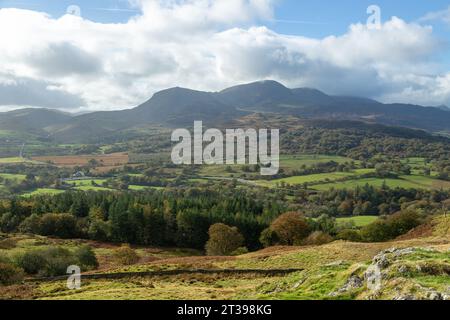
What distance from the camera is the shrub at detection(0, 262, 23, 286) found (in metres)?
40.9

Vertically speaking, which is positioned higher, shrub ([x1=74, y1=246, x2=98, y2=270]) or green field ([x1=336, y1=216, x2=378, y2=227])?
shrub ([x1=74, y1=246, x2=98, y2=270])

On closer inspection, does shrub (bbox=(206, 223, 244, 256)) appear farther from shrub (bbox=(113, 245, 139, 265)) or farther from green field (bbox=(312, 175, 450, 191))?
green field (bbox=(312, 175, 450, 191))

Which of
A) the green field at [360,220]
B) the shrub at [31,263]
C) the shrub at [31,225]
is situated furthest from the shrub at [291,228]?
the shrub at [31,225]

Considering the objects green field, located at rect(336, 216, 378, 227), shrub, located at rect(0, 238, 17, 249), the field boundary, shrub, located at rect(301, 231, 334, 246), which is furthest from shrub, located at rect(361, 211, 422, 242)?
shrub, located at rect(0, 238, 17, 249)

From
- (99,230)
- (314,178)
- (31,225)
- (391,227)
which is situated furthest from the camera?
(314,178)

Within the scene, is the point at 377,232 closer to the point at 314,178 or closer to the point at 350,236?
the point at 350,236

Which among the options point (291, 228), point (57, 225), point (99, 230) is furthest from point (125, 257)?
point (57, 225)

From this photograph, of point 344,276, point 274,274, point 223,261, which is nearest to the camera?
point 344,276

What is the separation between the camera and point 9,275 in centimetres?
4162
